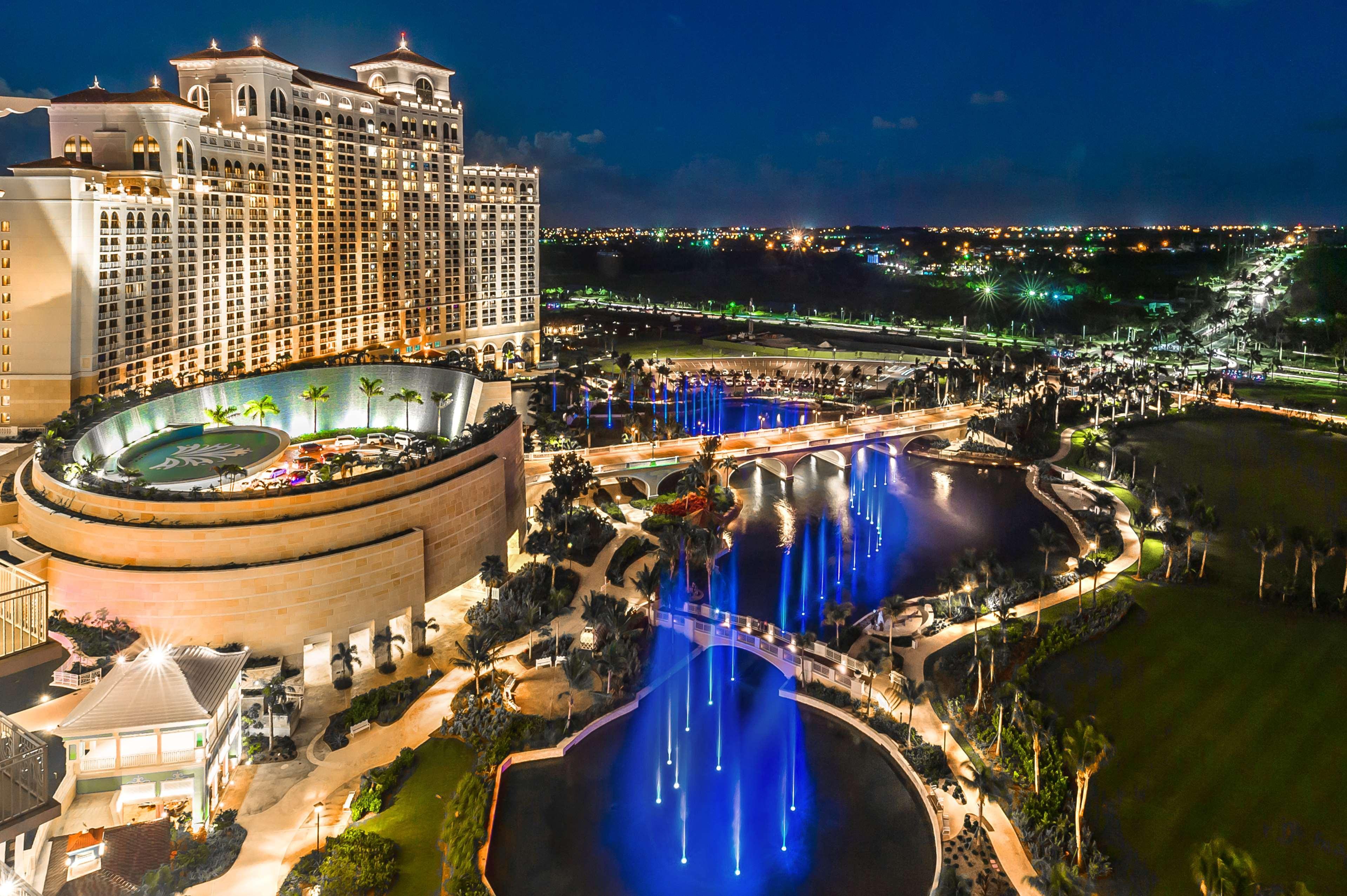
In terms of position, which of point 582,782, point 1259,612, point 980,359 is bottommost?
point 582,782

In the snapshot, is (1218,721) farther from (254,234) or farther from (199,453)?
(254,234)

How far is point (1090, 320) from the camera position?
596 feet

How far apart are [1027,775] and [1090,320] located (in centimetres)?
16753

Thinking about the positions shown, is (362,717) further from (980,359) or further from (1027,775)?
(980,359)

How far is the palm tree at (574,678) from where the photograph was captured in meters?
38.2

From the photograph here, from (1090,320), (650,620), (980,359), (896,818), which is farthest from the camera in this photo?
(1090,320)

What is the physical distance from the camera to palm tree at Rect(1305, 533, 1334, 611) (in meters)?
49.0

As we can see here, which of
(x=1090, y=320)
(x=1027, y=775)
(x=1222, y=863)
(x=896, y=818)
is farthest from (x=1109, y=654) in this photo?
(x=1090, y=320)

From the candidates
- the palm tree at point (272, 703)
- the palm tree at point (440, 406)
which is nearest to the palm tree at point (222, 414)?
the palm tree at point (440, 406)

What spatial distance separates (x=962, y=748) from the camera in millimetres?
36969

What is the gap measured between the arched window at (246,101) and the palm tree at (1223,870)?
9179 centimetres

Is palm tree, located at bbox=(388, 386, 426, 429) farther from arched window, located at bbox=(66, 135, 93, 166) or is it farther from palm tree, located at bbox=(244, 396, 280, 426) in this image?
arched window, located at bbox=(66, 135, 93, 166)

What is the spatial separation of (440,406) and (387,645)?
30.1 meters

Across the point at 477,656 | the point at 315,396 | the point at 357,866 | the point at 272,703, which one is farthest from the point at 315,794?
the point at 315,396
